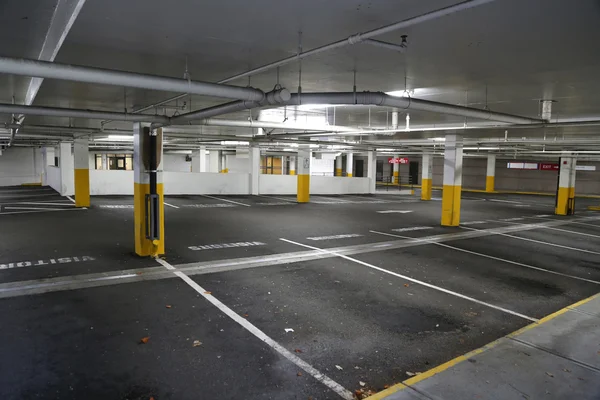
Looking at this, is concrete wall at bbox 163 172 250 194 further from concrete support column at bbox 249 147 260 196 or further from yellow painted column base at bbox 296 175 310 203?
yellow painted column base at bbox 296 175 310 203

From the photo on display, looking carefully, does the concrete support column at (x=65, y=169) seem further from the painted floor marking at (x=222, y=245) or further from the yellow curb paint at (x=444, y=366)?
the yellow curb paint at (x=444, y=366)

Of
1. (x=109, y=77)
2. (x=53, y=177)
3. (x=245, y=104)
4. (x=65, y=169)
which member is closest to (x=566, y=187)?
(x=245, y=104)

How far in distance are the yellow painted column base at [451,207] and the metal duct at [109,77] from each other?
10.7 metres

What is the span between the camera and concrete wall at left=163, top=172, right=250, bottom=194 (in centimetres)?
2350

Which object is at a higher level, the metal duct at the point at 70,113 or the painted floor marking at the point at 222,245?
the metal duct at the point at 70,113

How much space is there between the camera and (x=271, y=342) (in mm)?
4676

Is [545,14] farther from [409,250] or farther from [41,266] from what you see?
[41,266]

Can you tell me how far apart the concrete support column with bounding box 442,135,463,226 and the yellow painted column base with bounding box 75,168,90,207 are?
14518 millimetres

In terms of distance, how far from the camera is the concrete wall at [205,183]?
77.1 feet

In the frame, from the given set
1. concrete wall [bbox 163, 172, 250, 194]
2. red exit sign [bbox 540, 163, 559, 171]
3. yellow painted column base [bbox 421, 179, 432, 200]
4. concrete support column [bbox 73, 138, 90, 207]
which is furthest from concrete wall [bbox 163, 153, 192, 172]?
red exit sign [bbox 540, 163, 559, 171]

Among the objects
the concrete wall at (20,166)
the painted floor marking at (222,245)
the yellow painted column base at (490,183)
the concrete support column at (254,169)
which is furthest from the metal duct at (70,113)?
the yellow painted column base at (490,183)

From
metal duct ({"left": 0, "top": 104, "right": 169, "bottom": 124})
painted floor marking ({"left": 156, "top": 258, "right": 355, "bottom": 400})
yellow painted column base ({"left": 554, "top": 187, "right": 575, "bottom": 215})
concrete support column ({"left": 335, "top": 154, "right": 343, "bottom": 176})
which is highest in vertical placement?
metal duct ({"left": 0, "top": 104, "right": 169, "bottom": 124})

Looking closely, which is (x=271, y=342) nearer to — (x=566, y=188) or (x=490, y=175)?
(x=566, y=188)

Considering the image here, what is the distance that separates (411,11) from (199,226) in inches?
403
